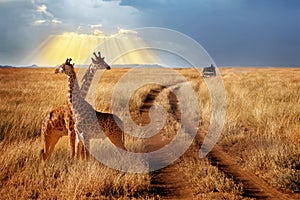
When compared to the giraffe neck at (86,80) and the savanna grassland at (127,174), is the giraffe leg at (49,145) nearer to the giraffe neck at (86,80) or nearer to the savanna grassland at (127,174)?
the savanna grassland at (127,174)

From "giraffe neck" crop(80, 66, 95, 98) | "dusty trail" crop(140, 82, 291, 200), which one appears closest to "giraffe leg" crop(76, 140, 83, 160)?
"giraffe neck" crop(80, 66, 95, 98)

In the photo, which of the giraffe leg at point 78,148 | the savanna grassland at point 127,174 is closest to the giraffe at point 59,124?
the giraffe leg at point 78,148

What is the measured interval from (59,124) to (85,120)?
1.77ft

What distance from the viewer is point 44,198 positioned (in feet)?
17.4

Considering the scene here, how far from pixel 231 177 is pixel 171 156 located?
1.80 m

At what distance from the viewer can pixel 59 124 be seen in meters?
6.62

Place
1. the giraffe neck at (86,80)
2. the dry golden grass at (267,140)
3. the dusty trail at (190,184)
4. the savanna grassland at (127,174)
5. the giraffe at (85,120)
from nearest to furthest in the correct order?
the savanna grassland at (127,174) → the dusty trail at (190,184) → the giraffe at (85,120) → the dry golden grass at (267,140) → the giraffe neck at (86,80)

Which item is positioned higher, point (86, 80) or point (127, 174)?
point (86, 80)

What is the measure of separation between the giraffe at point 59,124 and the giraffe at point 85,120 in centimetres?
17

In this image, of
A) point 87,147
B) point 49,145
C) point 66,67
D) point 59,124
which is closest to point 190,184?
point 87,147

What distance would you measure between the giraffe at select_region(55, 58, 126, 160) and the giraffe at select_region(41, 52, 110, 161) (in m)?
0.17

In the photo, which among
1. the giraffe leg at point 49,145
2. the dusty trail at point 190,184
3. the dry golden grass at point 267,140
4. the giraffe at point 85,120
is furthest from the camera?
the giraffe leg at point 49,145

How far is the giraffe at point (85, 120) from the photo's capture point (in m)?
6.38

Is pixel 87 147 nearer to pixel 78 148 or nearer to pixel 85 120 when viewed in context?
pixel 78 148
